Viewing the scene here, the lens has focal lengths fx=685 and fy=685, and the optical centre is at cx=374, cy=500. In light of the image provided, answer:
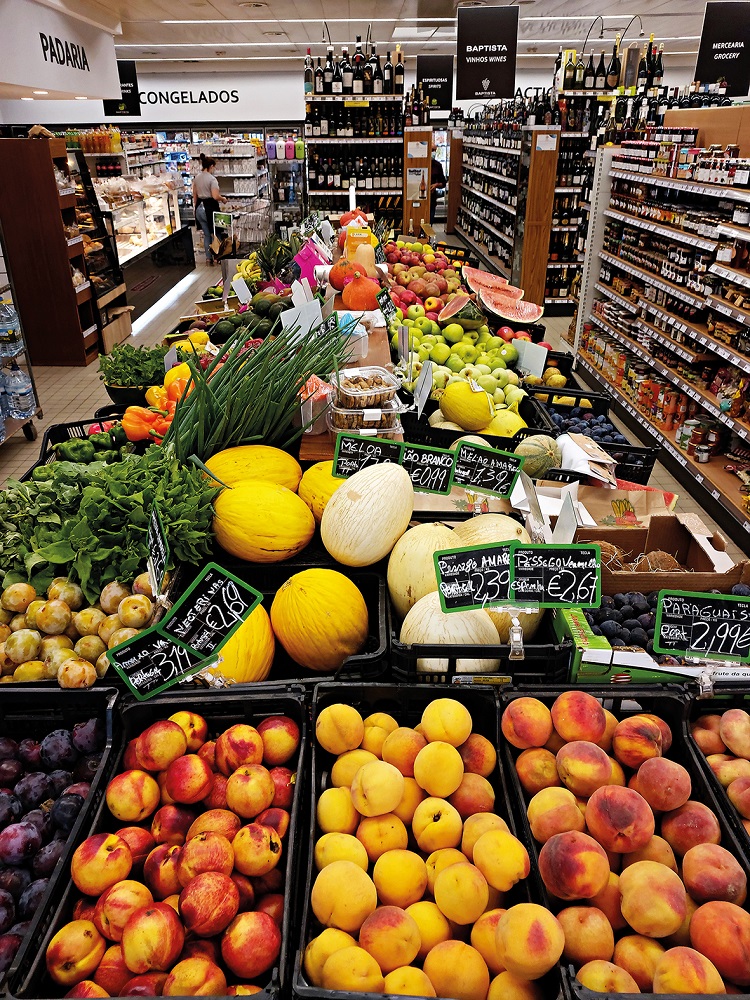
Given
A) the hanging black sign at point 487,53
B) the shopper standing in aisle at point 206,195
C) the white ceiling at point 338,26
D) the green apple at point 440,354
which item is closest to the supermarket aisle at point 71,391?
the shopper standing in aisle at point 206,195

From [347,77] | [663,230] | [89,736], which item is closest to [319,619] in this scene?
[89,736]

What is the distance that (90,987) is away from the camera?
0.99 m

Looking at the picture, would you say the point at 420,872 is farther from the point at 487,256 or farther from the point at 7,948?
the point at 487,256

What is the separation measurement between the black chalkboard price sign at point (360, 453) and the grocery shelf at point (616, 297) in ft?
17.4

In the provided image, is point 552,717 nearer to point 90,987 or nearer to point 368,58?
point 90,987

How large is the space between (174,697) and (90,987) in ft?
1.65

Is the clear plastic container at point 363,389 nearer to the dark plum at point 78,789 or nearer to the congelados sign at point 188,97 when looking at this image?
the dark plum at point 78,789

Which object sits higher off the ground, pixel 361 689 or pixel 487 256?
pixel 361 689

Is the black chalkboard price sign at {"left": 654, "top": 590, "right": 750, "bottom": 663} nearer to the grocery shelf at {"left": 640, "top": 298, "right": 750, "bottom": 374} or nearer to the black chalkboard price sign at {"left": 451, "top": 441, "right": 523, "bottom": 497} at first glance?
the black chalkboard price sign at {"left": 451, "top": 441, "right": 523, "bottom": 497}

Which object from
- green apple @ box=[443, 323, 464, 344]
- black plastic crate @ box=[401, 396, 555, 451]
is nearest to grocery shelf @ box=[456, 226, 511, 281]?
green apple @ box=[443, 323, 464, 344]

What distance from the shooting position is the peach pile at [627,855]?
3.22ft

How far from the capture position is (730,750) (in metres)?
1.34

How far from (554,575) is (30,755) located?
1115mm

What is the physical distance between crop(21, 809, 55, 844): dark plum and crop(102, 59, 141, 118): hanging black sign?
621 inches
